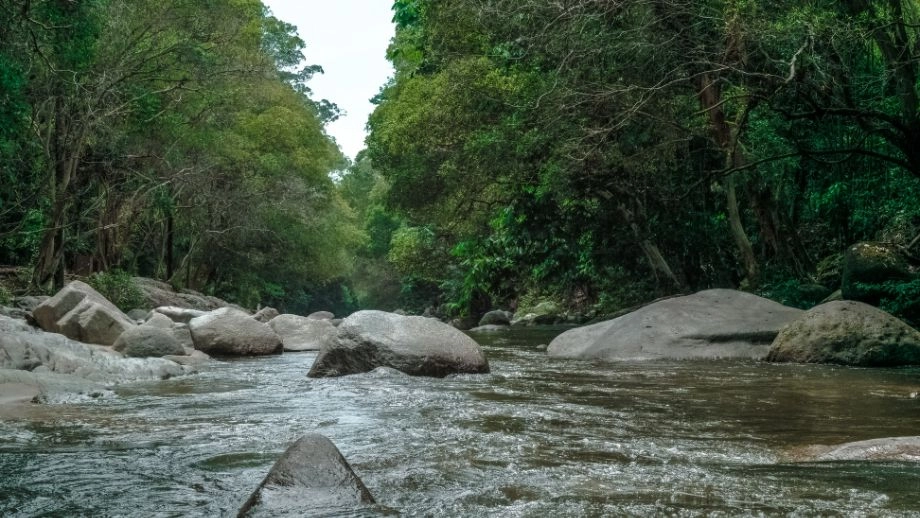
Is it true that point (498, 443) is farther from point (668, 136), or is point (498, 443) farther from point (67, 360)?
point (668, 136)

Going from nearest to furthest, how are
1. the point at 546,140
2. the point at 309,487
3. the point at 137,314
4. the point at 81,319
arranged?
the point at 309,487 < the point at 81,319 < the point at 546,140 < the point at 137,314

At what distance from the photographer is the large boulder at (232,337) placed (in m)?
12.9

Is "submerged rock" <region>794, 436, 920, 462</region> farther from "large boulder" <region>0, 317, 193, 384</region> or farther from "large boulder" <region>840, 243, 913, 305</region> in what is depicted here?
"large boulder" <region>840, 243, 913, 305</region>

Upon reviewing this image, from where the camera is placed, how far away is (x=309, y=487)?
354 centimetres

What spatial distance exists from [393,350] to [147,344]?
412 centimetres

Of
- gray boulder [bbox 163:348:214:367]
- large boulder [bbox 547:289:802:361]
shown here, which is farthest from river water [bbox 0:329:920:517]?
gray boulder [bbox 163:348:214:367]

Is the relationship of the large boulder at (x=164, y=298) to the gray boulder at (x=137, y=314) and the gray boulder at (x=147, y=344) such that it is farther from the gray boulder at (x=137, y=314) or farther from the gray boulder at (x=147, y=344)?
the gray boulder at (x=147, y=344)

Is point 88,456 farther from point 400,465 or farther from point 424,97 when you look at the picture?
point 424,97

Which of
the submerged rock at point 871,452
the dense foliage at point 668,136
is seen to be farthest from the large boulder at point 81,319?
the submerged rock at point 871,452

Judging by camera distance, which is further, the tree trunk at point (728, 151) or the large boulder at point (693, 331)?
the tree trunk at point (728, 151)

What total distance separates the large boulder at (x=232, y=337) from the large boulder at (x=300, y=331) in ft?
2.35

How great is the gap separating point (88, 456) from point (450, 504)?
221cm

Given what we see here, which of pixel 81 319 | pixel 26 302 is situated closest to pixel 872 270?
pixel 81 319

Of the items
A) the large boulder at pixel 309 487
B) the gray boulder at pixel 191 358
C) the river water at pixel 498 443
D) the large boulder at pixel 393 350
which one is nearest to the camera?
the large boulder at pixel 309 487
